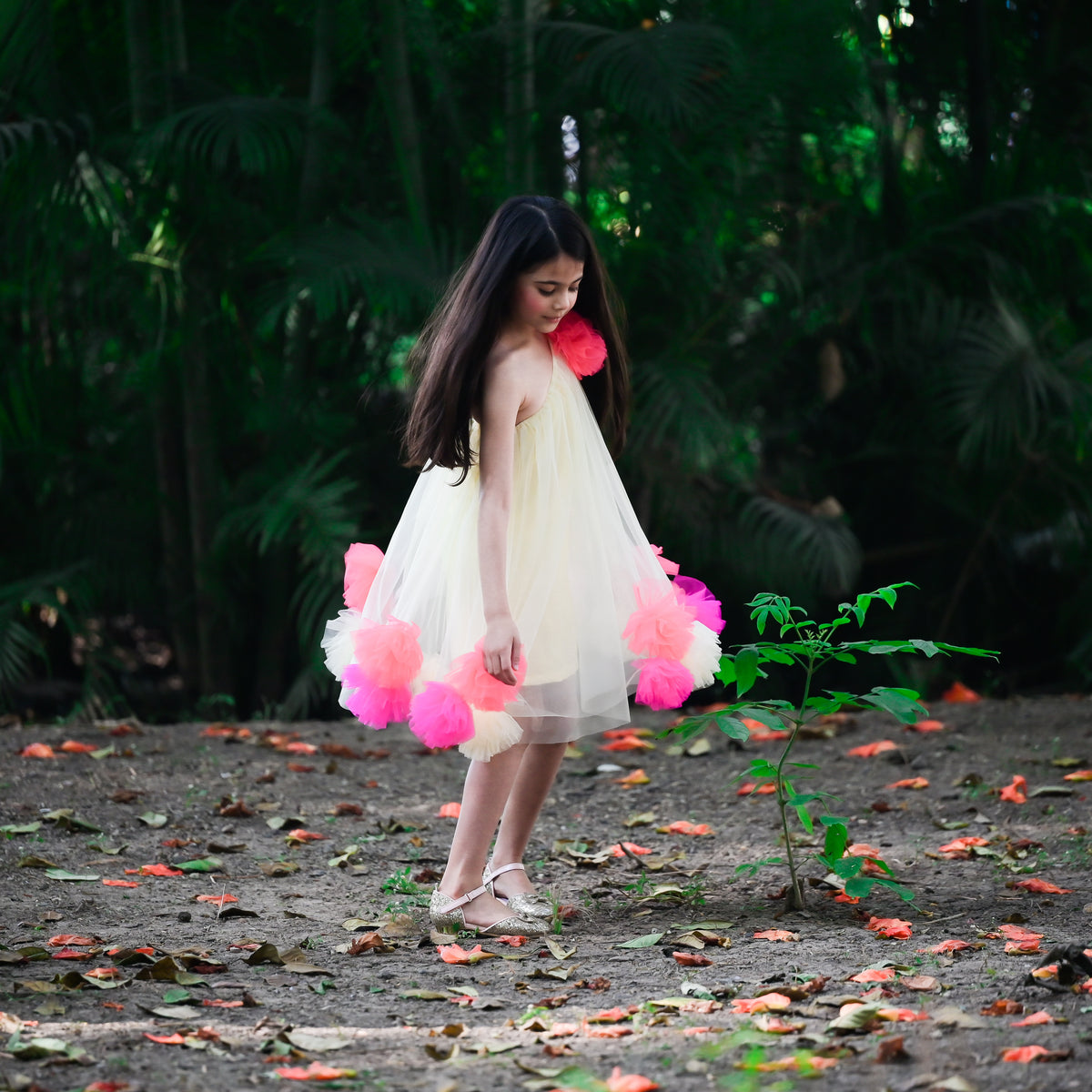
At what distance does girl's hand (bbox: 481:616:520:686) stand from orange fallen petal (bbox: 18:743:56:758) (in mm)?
2085

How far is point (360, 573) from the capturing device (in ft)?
8.15

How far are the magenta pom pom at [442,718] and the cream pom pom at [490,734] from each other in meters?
0.03

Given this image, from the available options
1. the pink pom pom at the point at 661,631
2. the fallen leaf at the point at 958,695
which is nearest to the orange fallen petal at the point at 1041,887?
the pink pom pom at the point at 661,631

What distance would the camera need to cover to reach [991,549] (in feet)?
18.0

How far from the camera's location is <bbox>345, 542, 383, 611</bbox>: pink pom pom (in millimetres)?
2477

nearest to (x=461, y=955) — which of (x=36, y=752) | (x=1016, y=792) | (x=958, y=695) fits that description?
(x=1016, y=792)

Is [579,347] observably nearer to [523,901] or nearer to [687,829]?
[523,901]

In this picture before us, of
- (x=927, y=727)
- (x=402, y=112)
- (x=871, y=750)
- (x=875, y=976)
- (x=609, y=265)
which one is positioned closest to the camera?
(x=875, y=976)

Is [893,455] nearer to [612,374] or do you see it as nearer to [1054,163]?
[1054,163]

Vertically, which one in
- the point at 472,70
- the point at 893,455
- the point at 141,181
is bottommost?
the point at 893,455

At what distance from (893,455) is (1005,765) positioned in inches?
85.0

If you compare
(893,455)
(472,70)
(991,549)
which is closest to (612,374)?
(472,70)

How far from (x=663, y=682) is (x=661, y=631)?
10cm

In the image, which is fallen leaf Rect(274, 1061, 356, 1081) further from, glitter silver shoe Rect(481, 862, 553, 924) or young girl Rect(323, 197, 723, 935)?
glitter silver shoe Rect(481, 862, 553, 924)
